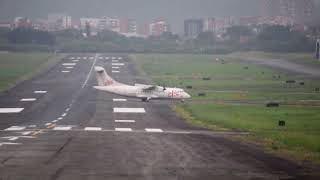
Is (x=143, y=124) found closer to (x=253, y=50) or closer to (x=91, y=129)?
(x=91, y=129)

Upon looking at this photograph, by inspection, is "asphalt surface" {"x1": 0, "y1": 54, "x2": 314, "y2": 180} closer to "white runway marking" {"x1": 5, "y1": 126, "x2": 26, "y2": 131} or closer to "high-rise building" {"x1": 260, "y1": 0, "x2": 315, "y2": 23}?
"white runway marking" {"x1": 5, "y1": 126, "x2": 26, "y2": 131}

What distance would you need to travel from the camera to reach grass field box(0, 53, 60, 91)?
108963 millimetres

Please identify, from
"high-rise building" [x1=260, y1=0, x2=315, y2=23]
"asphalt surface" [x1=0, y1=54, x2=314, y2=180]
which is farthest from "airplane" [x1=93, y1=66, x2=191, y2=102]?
"high-rise building" [x1=260, y1=0, x2=315, y2=23]

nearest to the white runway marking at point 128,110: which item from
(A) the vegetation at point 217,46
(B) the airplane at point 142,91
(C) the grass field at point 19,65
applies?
(B) the airplane at point 142,91

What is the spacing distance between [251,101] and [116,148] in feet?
141

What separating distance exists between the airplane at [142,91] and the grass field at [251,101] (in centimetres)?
200

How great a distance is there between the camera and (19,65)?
450 feet

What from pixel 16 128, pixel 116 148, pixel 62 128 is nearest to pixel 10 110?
pixel 16 128

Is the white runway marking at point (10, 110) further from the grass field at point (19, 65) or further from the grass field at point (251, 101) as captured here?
the grass field at point (19, 65)

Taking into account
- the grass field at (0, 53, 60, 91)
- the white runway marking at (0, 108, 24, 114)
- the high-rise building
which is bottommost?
the grass field at (0, 53, 60, 91)

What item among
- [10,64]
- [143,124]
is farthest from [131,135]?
[10,64]

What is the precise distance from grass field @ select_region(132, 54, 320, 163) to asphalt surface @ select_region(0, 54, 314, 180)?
2266 mm

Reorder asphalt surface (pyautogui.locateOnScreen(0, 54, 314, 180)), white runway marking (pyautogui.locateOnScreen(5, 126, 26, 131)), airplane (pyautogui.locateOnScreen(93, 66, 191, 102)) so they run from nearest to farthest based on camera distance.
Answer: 1. asphalt surface (pyautogui.locateOnScreen(0, 54, 314, 180))
2. white runway marking (pyautogui.locateOnScreen(5, 126, 26, 131))
3. airplane (pyautogui.locateOnScreen(93, 66, 191, 102))

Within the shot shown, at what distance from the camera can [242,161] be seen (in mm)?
30453
